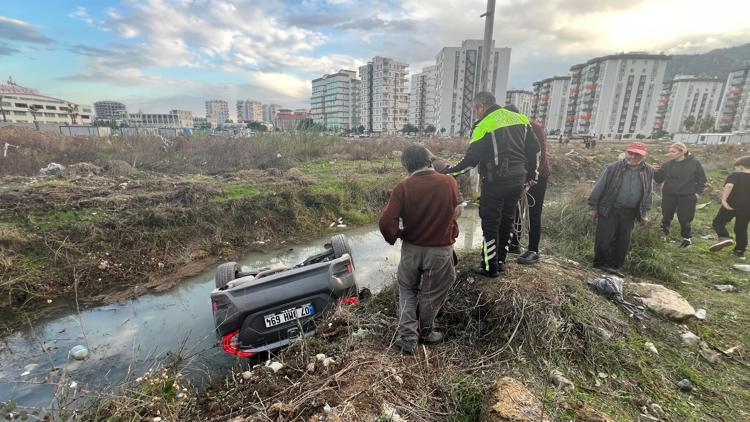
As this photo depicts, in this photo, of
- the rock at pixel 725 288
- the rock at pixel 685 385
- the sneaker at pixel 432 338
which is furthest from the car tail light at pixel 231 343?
the rock at pixel 725 288

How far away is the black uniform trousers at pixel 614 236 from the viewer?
3988 mm

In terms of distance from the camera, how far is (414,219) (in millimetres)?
2475

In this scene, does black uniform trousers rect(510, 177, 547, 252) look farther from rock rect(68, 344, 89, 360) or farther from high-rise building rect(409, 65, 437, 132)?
high-rise building rect(409, 65, 437, 132)

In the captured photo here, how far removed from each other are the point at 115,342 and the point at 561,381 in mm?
4630

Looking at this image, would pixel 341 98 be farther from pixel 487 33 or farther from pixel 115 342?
pixel 115 342

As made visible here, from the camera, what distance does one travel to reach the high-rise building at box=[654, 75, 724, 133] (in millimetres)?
65875

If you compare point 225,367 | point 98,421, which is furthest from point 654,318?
point 98,421

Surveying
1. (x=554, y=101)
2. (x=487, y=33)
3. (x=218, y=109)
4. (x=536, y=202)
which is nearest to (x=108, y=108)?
(x=218, y=109)

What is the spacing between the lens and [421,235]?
249 cm

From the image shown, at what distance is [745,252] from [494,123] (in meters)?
5.08

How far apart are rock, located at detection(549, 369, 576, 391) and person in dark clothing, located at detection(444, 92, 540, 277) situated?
1028 mm

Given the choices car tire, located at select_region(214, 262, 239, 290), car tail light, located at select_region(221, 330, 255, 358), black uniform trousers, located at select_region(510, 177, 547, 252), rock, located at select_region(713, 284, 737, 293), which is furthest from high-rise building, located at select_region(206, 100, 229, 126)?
rock, located at select_region(713, 284, 737, 293)

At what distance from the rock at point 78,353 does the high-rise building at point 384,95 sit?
233ft

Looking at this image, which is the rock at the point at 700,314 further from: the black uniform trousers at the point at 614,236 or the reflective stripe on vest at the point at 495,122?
the reflective stripe on vest at the point at 495,122
